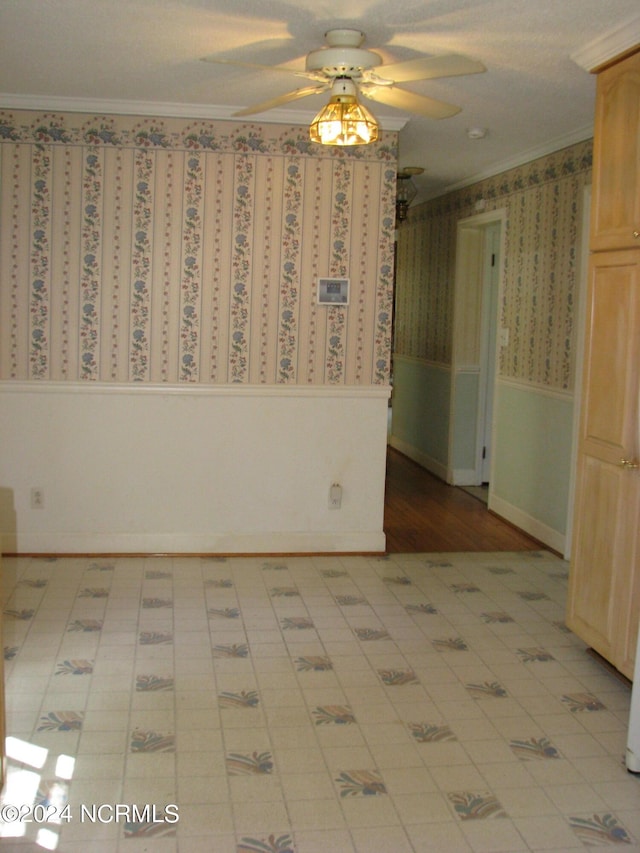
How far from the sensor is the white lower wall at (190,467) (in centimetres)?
489

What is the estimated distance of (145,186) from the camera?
4828 millimetres

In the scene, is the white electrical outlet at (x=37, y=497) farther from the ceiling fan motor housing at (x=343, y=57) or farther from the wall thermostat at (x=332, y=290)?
the ceiling fan motor housing at (x=343, y=57)

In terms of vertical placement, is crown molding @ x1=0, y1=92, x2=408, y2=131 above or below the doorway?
above

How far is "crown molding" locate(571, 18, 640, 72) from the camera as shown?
3215 millimetres

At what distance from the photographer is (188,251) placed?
4902mm

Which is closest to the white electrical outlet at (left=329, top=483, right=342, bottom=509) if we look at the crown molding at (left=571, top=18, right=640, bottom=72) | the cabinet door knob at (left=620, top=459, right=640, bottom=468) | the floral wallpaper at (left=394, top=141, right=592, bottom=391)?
the floral wallpaper at (left=394, top=141, right=592, bottom=391)

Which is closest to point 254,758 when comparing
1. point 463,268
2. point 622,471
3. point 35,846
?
point 35,846

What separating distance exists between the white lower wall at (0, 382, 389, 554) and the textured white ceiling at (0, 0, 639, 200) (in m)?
1.51

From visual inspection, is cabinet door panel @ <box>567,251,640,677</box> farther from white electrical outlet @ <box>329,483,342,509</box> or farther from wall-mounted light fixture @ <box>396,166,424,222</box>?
wall-mounted light fixture @ <box>396,166,424,222</box>

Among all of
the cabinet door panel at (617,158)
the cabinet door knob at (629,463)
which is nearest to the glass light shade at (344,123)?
the cabinet door panel at (617,158)

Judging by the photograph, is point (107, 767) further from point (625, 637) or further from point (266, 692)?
point (625, 637)

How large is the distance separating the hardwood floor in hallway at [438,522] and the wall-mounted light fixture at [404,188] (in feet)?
6.95

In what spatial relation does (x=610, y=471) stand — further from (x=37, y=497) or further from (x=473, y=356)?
(x=473, y=356)

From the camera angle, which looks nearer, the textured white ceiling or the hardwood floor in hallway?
the textured white ceiling
